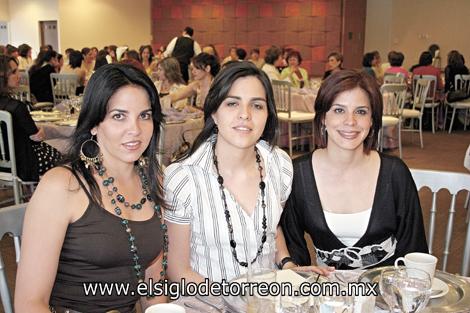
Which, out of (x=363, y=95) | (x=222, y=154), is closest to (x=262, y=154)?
(x=222, y=154)

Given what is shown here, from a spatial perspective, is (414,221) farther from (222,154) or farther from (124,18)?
(124,18)

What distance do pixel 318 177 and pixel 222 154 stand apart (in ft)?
1.49

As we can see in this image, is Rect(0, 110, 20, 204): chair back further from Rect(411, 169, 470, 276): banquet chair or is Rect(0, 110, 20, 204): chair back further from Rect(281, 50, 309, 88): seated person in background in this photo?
Rect(281, 50, 309, 88): seated person in background

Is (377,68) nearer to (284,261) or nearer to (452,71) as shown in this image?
(452,71)

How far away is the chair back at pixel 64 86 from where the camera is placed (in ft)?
25.7

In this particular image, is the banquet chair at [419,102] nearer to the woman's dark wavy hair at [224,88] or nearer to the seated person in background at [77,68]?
the seated person in background at [77,68]

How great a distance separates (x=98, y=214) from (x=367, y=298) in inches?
30.9

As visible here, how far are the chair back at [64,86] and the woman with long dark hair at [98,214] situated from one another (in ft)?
→ 21.1

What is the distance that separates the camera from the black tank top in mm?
1590

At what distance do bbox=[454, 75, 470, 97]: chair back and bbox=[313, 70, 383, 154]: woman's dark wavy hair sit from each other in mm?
8037

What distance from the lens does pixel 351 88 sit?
7.09 ft

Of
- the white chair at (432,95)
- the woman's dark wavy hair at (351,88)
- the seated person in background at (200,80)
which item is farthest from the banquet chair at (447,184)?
the white chair at (432,95)

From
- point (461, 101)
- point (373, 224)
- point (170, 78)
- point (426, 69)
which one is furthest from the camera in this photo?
point (461, 101)

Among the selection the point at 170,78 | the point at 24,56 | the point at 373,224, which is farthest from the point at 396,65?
the point at 373,224
